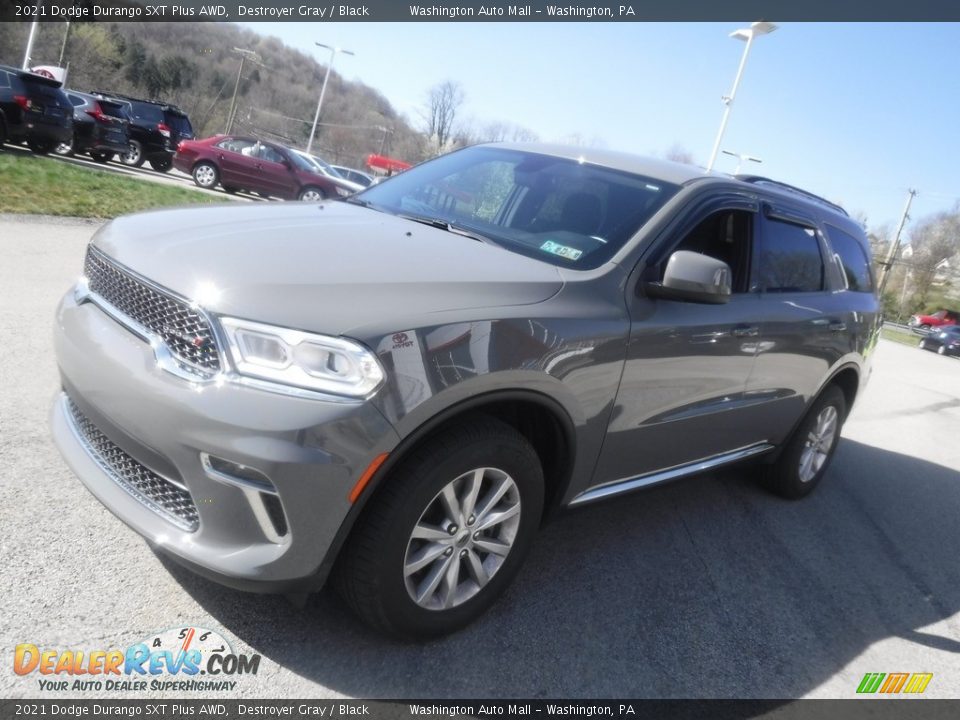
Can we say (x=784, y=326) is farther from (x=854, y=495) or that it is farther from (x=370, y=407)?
(x=370, y=407)

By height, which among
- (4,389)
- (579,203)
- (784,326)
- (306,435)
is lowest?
(4,389)

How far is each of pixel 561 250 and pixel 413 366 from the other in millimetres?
1166

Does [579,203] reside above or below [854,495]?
above

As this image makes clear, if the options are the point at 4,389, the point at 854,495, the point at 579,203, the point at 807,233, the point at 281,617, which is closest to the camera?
the point at 281,617

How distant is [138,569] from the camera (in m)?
2.79

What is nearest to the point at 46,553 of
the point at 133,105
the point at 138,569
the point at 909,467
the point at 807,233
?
the point at 138,569

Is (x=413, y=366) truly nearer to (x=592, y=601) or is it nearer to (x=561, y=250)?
(x=561, y=250)

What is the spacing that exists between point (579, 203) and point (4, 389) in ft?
10.4

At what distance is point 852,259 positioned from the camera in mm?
5168

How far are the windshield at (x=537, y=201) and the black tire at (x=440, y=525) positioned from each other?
0.88 metres

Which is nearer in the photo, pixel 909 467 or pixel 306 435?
pixel 306 435

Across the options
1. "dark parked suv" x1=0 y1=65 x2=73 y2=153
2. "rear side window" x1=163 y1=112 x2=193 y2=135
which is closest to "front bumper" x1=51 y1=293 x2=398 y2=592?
"dark parked suv" x1=0 y1=65 x2=73 y2=153

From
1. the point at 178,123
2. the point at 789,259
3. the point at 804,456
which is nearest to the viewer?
the point at 789,259

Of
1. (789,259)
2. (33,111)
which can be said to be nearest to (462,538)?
(789,259)
